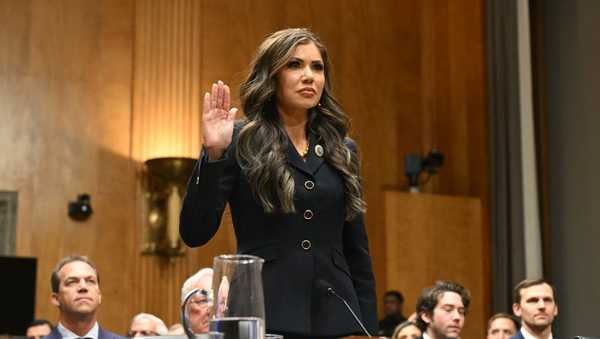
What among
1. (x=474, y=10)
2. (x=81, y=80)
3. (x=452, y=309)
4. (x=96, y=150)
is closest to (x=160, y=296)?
(x=96, y=150)

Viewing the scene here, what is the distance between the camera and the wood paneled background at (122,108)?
8.70 metres

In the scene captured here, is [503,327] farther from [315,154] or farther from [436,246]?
[315,154]

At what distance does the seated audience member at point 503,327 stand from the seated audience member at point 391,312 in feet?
5.67

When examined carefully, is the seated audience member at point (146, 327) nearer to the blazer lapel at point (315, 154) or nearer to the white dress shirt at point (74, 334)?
the white dress shirt at point (74, 334)

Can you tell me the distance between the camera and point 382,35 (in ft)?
34.6

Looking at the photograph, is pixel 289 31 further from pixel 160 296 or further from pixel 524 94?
pixel 524 94

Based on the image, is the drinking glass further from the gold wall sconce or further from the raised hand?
the gold wall sconce

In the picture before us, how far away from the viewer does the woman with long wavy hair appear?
2.55 metres

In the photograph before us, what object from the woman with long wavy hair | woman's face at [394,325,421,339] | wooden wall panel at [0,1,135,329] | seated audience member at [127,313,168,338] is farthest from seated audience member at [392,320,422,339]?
the woman with long wavy hair

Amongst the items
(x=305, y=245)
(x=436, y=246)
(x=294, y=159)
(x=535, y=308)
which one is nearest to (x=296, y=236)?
(x=305, y=245)

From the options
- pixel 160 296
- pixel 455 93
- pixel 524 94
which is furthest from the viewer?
pixel 455 93

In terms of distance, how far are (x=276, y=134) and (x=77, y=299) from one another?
3.13 m

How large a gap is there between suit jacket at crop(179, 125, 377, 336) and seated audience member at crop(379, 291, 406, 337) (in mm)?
6472

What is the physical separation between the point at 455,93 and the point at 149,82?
10.7ft
